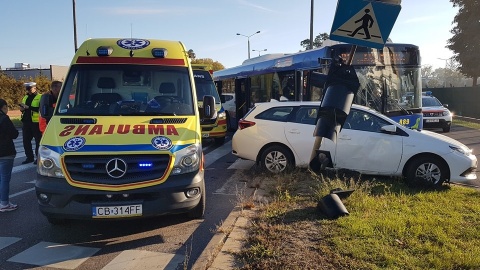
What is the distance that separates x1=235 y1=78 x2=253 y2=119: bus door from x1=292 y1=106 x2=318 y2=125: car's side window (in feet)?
25.1

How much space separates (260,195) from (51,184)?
3365 millimetres

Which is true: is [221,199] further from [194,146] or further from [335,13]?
[335,13]

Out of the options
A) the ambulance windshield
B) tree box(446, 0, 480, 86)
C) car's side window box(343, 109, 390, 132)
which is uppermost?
tree box(446, 0, 480, 86)

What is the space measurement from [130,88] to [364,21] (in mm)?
3528

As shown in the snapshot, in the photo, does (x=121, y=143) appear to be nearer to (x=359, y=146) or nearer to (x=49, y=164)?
(x=49, y=164)

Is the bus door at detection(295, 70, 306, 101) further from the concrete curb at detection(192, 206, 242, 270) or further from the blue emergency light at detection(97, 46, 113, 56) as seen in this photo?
the concrete curb at detection(192, 206, 242, 270)

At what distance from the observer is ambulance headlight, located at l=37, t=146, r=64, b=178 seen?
4.62m

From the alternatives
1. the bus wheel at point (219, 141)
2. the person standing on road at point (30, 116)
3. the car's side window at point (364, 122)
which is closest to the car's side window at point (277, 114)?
the car's side window at point (364, 122)

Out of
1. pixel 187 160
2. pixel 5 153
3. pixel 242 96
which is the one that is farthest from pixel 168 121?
pixel 242 96

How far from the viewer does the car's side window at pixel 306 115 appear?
8547mm

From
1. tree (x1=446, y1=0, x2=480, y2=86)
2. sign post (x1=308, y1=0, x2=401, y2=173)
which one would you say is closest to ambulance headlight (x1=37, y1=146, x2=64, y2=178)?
sign post (x1=308, y1=0, x2=401, y2=173)

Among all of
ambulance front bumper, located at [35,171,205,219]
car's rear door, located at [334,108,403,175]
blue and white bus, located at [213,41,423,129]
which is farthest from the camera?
blue and white bus, located at [213,41,423,129]

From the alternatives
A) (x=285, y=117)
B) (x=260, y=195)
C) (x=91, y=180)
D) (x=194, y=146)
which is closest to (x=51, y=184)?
(x=91, y=180)

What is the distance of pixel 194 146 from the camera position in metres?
5.04
